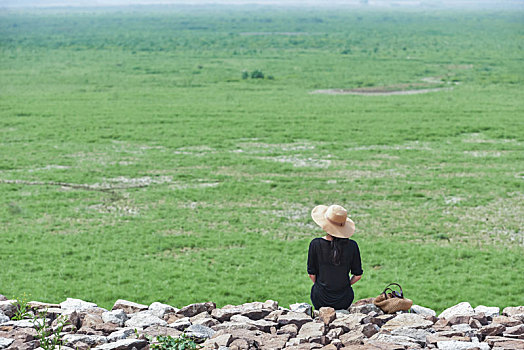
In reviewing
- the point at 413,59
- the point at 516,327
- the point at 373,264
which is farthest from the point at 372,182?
the point at 413,59

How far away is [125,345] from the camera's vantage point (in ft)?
20.0

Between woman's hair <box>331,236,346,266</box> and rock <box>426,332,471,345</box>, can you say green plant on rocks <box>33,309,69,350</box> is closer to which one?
woman's hair <box>331,236,346,266</box>

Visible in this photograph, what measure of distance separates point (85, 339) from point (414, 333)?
3282 mm

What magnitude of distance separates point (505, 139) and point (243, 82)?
19.4m

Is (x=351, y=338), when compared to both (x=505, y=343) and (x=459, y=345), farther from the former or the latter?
(x=505, y=343)

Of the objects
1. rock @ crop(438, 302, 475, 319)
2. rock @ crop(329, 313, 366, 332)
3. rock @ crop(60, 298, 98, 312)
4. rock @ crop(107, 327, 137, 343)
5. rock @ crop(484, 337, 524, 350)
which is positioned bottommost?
rock @ crop(60, 298, 98, 312)

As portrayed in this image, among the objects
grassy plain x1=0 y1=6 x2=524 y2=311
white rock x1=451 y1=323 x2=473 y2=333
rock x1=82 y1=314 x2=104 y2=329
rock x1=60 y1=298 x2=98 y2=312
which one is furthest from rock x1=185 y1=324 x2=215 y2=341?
grassy plain x1=0 y1=6 x2=524 y2=311

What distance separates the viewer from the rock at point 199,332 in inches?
255

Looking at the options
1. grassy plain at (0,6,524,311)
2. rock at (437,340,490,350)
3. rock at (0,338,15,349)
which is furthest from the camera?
grassy plain at (0,6,524,311)

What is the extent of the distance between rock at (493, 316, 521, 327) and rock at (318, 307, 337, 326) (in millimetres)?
1763

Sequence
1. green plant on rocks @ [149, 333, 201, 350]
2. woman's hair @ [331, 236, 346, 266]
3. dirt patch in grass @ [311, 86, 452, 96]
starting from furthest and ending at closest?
dirt patch in grass @ [311, 86, 452, 96] → woman's hair @ [331, 236, 346, 266] → green plant on rocks @ [149, 333, 201, 350]

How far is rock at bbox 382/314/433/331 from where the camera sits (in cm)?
671

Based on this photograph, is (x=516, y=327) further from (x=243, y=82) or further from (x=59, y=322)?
(x=243, y=82)

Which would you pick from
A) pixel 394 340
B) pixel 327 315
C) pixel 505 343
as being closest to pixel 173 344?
pixel 327 315
